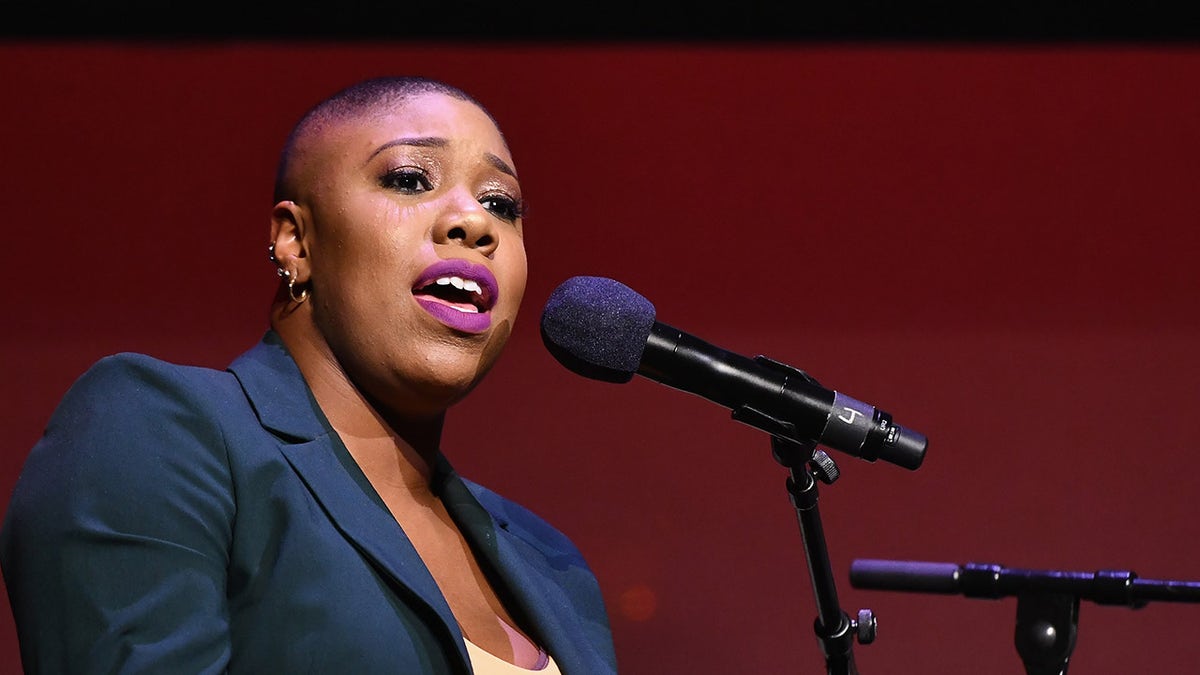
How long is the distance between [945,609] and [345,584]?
151 centimetres

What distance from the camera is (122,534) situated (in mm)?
1507

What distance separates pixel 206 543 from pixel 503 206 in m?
0.71

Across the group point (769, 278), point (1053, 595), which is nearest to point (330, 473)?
point (1053, 595)

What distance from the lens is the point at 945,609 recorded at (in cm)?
274

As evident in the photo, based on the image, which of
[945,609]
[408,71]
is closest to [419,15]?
[408,71]

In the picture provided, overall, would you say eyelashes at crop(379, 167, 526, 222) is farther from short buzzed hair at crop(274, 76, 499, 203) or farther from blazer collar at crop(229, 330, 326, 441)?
blazer collar at crop(229, 330, 326, 441)

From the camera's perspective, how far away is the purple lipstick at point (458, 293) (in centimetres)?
187

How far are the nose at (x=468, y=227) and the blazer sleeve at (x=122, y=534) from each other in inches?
17.0

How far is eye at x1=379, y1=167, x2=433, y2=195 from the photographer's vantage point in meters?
1.90

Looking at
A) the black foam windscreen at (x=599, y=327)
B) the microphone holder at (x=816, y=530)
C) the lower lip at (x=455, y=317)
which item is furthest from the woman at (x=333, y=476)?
the microphone holder at (x=816, y=530)

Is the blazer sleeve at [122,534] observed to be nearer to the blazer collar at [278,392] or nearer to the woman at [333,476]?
the woman at [333,476]

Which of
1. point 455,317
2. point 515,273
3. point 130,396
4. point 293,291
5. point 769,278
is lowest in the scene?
point 130,396

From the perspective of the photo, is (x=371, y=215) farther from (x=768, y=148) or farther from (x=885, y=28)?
(x=885, y=28)

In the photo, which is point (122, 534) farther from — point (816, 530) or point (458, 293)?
point (816, 530)
